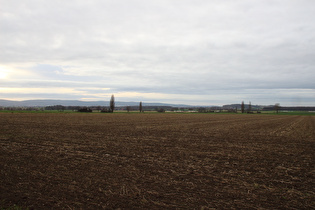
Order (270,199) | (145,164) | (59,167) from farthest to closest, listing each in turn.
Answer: (145,164) < (59,167) < (270,199)

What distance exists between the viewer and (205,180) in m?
8.29

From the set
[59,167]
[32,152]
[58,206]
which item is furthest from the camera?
[32,152]

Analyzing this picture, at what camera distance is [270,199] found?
265 inches

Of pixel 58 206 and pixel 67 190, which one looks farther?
pixel 67 190

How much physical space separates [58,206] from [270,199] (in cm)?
604

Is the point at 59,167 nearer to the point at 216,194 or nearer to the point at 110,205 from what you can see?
the point at 110,205

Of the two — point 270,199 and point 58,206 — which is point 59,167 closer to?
point 58,206

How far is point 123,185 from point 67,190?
1.75 m

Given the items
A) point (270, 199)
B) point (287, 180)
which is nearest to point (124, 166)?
point (270, 199)

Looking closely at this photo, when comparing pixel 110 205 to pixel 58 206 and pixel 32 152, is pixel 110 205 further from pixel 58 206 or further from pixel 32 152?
pixel 32 152

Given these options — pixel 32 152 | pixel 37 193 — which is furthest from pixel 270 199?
pixel 32 152

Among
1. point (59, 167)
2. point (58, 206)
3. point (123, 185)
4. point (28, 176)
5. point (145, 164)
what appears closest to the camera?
point (58, 206)

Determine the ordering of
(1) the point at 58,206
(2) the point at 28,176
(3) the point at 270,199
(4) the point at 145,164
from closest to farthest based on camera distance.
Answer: (1) the point at 58,206 → (3) the point at 270,199 → (2) the point at 28,176 → (4) the point at 145,164

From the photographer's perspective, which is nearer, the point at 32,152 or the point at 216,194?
the point at 216,194
